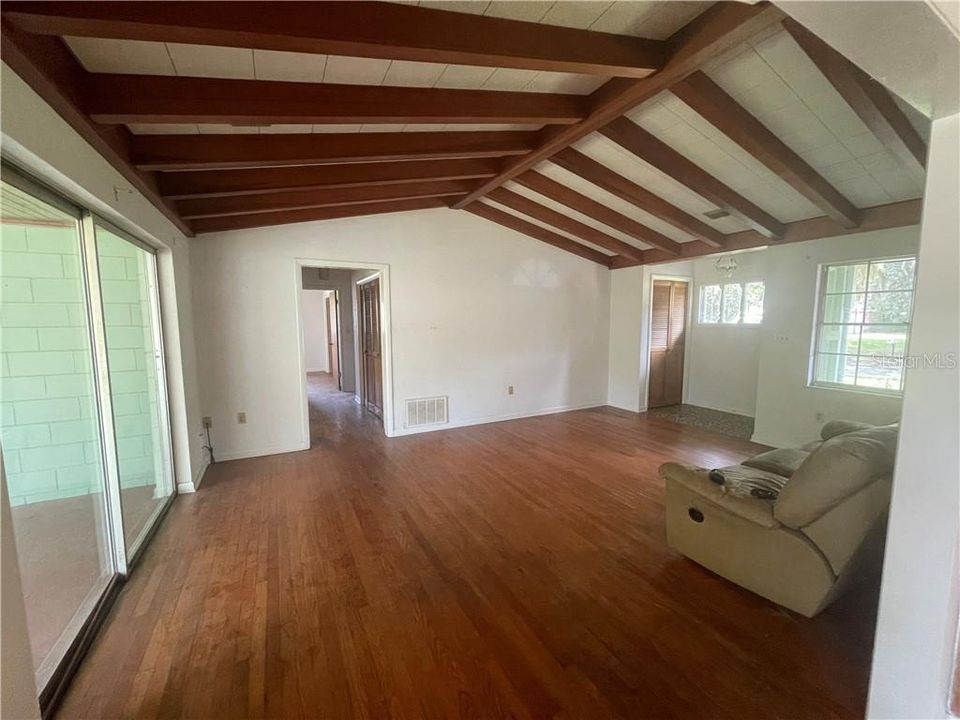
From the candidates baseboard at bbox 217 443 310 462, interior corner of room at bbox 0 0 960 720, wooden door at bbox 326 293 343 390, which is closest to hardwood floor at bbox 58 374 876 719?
interior corner of room at bbox 0 0 960 720

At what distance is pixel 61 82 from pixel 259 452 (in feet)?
11.0

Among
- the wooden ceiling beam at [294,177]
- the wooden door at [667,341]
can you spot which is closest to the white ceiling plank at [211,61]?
the wooden ceiling beam at [294,177]

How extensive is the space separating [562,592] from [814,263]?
416 centimetres

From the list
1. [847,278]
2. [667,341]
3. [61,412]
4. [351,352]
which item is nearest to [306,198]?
[61,412]

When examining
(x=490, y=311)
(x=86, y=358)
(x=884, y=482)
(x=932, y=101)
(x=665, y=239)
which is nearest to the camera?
(x=932, y=101)

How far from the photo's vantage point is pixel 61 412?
2.04 metres

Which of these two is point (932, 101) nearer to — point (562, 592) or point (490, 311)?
point (562, 592)

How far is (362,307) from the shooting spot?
567 centimetres

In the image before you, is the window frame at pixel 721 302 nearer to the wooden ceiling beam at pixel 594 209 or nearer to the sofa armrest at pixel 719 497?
the wooden ceiling beam at pixel 594 209

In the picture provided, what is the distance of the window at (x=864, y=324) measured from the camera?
3.54 metres

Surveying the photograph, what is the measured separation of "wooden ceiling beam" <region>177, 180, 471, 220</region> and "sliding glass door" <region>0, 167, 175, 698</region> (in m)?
0.85

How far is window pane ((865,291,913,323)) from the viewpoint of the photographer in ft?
11.5

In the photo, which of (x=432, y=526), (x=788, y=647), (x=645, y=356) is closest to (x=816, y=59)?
(x=788, y=647)

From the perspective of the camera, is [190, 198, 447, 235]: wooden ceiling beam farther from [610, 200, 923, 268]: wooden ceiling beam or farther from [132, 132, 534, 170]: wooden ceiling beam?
[610, 200, 923, 268]: wooden ceiling beam
